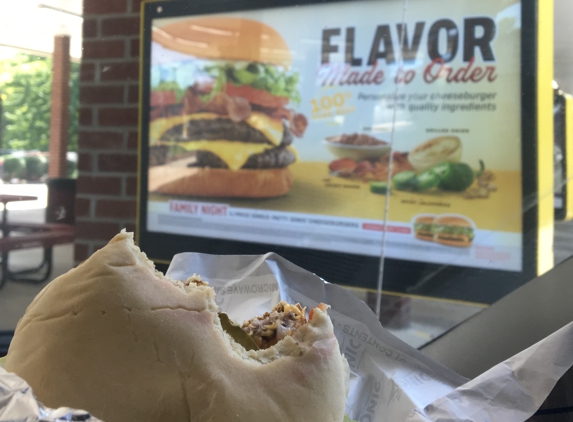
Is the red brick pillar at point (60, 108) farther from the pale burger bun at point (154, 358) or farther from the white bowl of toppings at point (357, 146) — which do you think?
the pale burger bun at point (154, 358)

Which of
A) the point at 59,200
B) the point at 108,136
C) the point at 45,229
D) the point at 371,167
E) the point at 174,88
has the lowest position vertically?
the point at 45,229

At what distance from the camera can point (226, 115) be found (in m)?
2.23

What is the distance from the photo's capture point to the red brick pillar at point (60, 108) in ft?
6.40

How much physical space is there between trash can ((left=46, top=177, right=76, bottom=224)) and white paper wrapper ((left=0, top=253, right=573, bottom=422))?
1245 millimetres

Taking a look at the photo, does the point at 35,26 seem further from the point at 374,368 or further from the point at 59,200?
the point at 374,368

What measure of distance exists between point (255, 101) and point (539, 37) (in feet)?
3.49

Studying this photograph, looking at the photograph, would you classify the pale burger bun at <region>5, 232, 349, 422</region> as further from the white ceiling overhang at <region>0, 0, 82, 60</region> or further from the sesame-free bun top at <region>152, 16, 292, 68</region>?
the sesame-free bun top at <region>152, 16, 292, 68</region>

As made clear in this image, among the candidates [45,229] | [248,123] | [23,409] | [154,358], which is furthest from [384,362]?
[45,229]

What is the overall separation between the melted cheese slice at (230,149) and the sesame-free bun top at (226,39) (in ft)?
1.15

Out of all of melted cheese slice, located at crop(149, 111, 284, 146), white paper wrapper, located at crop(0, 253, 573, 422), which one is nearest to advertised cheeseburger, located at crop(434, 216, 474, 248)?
melted cheese slice, located at crop(149, 111, 284, 146)

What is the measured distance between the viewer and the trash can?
212 centimetres

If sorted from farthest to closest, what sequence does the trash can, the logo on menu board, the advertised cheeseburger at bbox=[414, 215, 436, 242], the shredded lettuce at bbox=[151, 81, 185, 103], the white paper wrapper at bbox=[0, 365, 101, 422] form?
the shredded lettuce at bbox=[151, 81, 185, 103]
the trash can
the advertised cheeseburger at bbox=[414, 215, 436, 242]
the logo on menu board
the white paper wrapper at bbox=[0, 365, 101, 422]

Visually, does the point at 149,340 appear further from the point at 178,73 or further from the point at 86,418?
the point at 178,73

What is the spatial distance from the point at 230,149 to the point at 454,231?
37.9 inches
